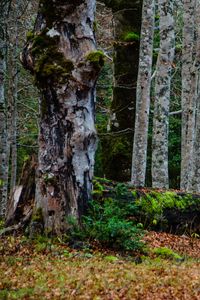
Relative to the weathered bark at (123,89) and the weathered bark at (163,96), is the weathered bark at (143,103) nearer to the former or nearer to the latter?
the weathered bark at (163,96)

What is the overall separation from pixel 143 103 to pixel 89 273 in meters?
7.77

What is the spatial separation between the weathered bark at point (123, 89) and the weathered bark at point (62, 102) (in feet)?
21.5

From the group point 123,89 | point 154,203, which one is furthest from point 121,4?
point 154,203

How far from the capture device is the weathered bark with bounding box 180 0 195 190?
51.3ft

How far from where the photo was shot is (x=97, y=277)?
568 centimetres

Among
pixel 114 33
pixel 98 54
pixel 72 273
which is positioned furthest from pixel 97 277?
pixel 114 33

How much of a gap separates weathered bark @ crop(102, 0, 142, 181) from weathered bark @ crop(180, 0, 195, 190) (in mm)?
1977

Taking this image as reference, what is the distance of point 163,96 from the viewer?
13594 mm

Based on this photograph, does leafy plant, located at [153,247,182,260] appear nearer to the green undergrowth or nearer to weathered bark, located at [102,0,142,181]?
the green undergrowth

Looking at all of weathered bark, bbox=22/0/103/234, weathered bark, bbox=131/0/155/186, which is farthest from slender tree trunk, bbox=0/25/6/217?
weathered bark, bbox=22/0/103/234

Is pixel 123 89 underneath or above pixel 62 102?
above

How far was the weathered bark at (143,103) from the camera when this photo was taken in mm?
12820

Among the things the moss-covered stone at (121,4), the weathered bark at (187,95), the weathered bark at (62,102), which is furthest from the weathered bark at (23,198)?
the moss-covered stone at (121,4)

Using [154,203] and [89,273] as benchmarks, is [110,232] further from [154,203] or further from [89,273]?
[154,203]
